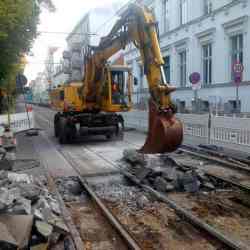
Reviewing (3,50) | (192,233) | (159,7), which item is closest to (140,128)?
(3,50)

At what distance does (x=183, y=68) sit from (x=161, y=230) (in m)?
27.1

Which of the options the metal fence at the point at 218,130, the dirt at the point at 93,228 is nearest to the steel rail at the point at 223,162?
the metal fence at the point at 218,130

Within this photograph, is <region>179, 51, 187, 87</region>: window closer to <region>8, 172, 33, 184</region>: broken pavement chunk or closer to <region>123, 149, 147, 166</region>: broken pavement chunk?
<region>123, 149, 147, 166</region>: broken pavement chunk

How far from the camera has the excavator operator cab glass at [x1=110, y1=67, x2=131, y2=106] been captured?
14844 mm

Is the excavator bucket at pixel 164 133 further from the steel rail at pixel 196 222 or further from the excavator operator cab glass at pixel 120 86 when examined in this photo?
the excavator operator cab glass at pixel 120 86

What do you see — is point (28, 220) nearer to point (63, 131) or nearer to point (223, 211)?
point (223, 211)

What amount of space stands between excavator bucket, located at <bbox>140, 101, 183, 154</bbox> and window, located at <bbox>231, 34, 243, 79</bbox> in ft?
55.6

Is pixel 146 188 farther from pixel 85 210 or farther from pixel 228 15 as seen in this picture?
pixel 228 15

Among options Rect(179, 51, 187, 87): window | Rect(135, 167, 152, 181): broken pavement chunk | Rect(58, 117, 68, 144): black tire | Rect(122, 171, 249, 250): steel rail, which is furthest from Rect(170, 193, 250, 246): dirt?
Rect(179, 51, 187, 87): window

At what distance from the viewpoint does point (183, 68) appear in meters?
31.8

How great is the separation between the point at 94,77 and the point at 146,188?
774 cm

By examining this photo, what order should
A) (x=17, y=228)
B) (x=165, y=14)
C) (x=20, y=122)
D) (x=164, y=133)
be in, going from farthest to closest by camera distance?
(x=165, y=14)
(x=20, y=122)
(x=164, y=133)
(x=17, y=228)

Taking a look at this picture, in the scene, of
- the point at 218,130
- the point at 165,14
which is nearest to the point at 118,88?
the point at 218,130

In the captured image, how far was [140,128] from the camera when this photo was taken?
2089cm
